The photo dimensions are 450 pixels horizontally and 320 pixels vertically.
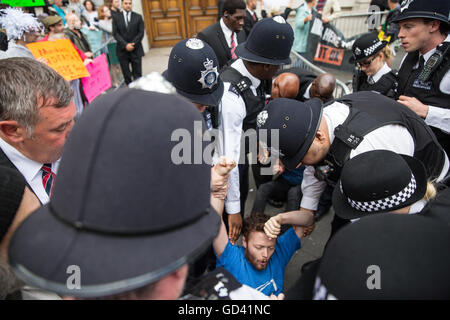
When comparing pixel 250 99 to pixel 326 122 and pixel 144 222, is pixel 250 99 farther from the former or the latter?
pixel 144 222

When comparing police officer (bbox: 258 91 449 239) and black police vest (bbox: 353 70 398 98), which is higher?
police officer (bbox: 258 91 449 239)

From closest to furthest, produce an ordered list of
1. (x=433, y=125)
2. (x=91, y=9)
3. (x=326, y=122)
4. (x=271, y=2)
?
(x=326, y=122) → (x=433, y=125) → (x=271, y=2) → (x=91, y=9)

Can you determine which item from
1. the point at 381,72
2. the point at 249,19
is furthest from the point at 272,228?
the point at 249,19

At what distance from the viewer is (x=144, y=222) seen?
0.66 metres

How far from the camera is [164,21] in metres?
11.1

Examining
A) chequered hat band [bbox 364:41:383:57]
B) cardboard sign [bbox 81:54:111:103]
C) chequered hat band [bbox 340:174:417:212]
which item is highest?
chequered hat band [bbox 364:41:383:57]

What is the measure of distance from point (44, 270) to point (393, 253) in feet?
2.95

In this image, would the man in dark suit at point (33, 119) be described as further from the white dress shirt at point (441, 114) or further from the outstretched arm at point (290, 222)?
the white dress shirt at point (441, 114)

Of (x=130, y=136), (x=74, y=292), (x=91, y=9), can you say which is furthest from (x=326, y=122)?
(x=91, y=9)

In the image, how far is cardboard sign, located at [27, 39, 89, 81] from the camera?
12.0 ft

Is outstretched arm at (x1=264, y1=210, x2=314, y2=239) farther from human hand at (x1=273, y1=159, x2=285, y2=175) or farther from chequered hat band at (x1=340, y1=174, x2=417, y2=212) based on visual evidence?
human hand at (x1=273, y1=159, x2=285, y2=175)

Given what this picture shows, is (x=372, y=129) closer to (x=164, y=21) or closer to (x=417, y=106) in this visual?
(x=417, y=106)

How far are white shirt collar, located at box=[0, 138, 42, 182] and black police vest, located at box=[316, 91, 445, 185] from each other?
1.79m

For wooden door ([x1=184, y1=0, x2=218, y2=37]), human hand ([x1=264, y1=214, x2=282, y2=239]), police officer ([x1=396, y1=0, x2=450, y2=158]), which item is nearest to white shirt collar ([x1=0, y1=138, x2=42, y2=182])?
human hand ([x1=264, y1=214, x2=282, y2=239])
